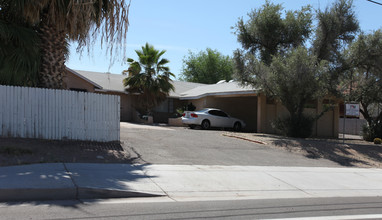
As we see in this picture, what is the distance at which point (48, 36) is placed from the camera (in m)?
11.8

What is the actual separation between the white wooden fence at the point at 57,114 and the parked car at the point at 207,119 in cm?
1044

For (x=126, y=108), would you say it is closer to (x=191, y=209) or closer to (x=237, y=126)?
(x=237, y=126)

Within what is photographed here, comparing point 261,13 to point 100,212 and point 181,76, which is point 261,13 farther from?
point 181,76

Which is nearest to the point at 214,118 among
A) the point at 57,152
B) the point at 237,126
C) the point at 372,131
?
the point at 237,126

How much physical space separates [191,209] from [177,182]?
2028 millimetres

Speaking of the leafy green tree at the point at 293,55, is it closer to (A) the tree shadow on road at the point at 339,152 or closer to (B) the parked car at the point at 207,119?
(A) the tree shadow on road at the point at 339,152

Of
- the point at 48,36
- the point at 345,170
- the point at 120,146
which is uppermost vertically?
the point at 48,36

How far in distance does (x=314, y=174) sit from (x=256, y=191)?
3.34 m

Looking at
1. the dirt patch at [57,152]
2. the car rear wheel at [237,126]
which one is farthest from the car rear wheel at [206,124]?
the dirt patch at [57,152]

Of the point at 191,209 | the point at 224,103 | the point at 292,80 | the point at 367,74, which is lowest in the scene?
the point at 191,209

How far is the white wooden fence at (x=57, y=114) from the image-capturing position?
1080 centimetres

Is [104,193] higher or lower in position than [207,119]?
lower

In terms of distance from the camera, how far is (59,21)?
11367 mm

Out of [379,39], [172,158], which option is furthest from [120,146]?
[379,39]
